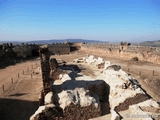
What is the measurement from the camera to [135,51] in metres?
23.2

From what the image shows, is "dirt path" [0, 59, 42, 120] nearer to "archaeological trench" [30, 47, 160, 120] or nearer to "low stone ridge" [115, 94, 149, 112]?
"archaeological trench" [30, 47, 160, 120]

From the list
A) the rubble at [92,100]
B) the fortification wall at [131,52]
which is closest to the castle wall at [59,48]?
the fortification wall at [131,52]

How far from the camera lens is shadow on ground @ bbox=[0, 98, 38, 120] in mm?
9466

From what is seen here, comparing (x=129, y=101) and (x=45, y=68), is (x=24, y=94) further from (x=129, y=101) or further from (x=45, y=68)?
(x=129, y=101)

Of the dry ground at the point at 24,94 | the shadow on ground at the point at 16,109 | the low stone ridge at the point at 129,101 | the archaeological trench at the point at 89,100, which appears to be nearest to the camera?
the archaeological trench at the point at 89,100

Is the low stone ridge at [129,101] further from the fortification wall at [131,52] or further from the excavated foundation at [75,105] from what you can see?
the fortification wall at [131,52]

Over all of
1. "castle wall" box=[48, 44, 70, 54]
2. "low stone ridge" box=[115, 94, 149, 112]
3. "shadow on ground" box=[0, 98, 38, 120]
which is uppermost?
"castle wall" box=[48, 44, 70, 54]

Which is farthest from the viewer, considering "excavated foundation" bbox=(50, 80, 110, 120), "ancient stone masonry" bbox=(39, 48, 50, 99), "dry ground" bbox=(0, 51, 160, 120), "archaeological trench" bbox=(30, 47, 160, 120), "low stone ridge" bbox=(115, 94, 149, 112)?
"dry ground" bbox=(0, 51, 160, 120)

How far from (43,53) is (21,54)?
24.8m

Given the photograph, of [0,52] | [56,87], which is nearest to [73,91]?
[56,87]

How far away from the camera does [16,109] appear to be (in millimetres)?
10266

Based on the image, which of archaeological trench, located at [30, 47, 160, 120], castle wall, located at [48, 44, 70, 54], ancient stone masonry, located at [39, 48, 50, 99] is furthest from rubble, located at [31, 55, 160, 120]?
castle wall, located at [48, 44, 70, 54]

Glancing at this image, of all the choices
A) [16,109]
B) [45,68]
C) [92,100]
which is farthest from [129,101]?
[16,109]

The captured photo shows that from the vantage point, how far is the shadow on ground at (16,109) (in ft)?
31.1
